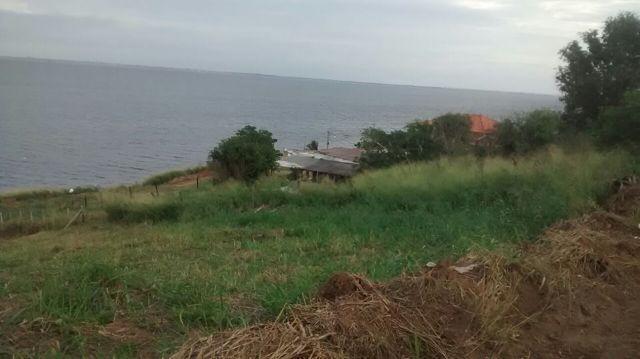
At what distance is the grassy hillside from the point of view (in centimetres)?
Answer: 465

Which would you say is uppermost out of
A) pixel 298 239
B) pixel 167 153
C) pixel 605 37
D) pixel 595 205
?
pixel 605 37

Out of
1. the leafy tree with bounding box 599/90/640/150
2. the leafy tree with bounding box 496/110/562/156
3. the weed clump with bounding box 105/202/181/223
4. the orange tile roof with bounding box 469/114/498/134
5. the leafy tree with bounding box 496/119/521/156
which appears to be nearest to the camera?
the leafy tree with bounding box 599/90/640/150

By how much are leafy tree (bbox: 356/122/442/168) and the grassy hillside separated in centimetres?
887

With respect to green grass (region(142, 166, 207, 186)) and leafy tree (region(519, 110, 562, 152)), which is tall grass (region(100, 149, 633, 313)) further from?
green grass (region(142, 166, 207, 186))

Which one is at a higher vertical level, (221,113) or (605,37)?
(605,37)

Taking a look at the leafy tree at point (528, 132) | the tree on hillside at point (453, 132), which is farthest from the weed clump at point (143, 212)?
the leafy tree at point (528, 132)

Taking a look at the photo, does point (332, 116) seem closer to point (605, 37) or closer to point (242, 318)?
point (605, 37)

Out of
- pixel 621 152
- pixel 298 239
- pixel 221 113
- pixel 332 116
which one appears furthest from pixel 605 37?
pixel 332 116

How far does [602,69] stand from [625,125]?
1445cm

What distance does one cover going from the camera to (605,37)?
95.9 ft

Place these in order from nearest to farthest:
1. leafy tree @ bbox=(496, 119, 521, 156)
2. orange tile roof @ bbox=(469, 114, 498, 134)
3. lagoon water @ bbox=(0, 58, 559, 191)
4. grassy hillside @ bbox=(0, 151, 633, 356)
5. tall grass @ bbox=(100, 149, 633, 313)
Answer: grassy hillside @ bbox=(0, 151, 633, 356) → tall grass @ bbox=(100, 149, 633, 313) → leafy tree @ bbox=(496, 119, 521, 156) → orange tile roof @ bbox=(469, 114, 498, 134) → lagoon water @ bbox=(0, 58, 559, 191)

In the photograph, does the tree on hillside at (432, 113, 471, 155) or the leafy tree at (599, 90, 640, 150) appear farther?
the tree on hillside at (432, 113, 471, 155)

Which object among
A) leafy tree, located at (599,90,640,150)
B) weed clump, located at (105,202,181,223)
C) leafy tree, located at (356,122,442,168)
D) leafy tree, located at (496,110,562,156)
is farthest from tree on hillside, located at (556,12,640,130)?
weed clump, located at (105,202,181,223)

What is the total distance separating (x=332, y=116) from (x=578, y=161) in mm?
116609
